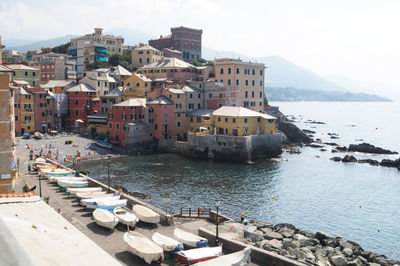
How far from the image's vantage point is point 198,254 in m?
22.5

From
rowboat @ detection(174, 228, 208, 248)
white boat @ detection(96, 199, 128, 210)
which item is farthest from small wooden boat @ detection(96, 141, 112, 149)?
rowboat @ detection(174, 228, 208, 248)

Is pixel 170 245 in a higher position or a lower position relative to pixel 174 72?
lower

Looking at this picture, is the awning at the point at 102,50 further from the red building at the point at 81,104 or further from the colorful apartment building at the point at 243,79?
the colorful apartment building at the point at 243,79

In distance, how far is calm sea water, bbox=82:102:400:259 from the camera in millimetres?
42969

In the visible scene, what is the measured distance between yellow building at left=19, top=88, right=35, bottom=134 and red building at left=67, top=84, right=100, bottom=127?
976cm

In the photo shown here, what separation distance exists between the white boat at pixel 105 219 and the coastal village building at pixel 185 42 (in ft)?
382

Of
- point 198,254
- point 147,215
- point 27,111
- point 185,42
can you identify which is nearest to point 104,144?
point 27,111

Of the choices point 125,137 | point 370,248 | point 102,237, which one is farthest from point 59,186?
point 125,137

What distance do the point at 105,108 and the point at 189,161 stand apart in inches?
1186

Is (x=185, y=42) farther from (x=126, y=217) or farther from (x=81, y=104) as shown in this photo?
(x=126, y=217)

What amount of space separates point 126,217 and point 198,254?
301 inches

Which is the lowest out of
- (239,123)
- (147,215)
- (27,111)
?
(147,215)

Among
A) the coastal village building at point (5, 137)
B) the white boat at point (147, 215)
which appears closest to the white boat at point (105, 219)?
the white boat at point (147, 215)

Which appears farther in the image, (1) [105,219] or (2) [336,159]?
(2) [336,159]
